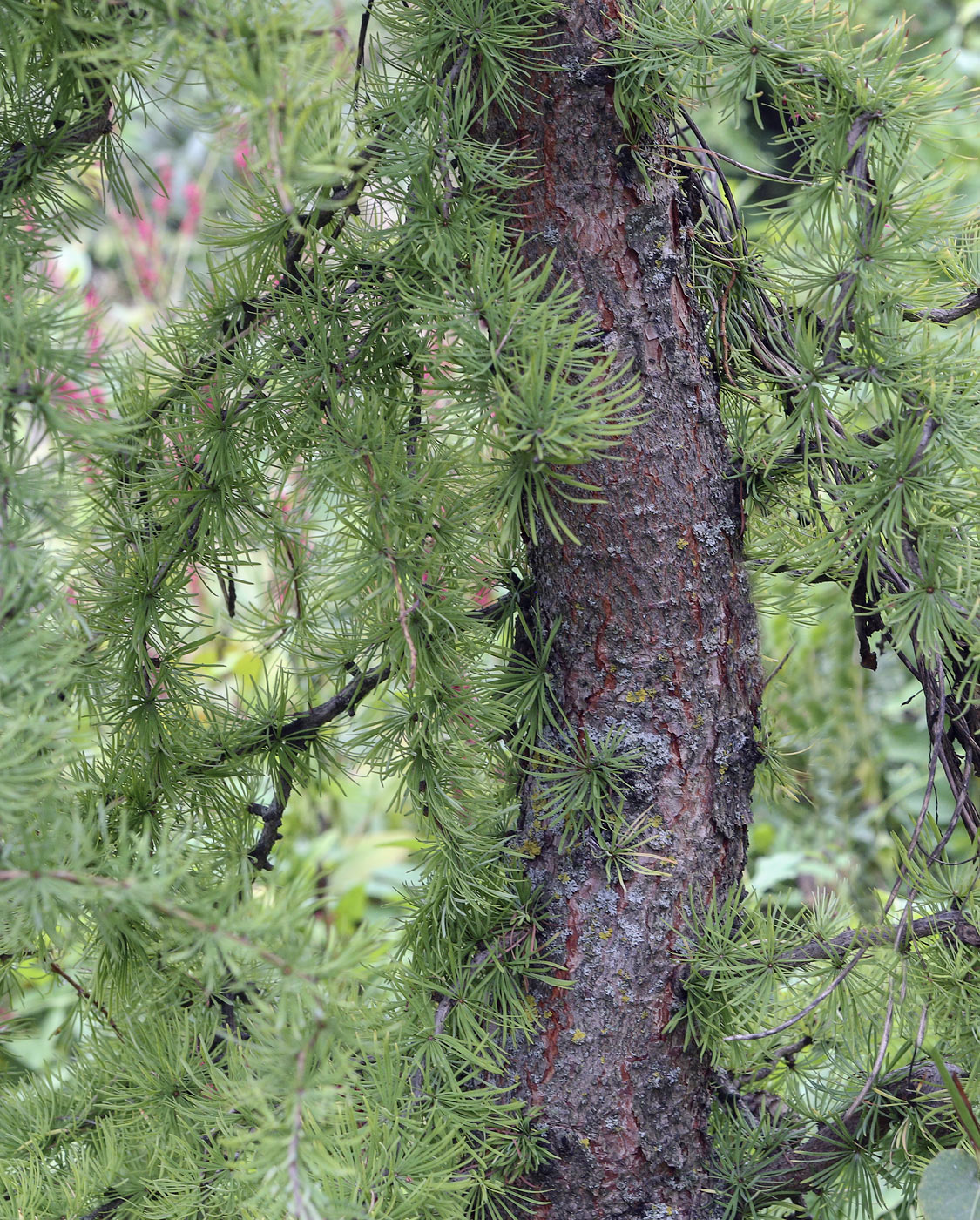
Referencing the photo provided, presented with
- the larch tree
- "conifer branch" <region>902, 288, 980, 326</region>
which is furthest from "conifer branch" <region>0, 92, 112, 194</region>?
"conifer branch" <region>902, 288, 980, 326</region>

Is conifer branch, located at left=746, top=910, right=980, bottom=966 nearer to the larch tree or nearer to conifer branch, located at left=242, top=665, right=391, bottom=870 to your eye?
the larch tree

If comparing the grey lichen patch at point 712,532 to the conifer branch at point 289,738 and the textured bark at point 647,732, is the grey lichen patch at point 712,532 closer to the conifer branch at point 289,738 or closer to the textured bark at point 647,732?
the textured bark at point 647,732

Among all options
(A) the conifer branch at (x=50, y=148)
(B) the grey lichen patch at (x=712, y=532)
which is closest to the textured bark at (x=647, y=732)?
(B) the grey lichen patch at (x=712, y=532)

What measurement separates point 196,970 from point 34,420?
0.84 feet

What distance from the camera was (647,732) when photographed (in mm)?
489

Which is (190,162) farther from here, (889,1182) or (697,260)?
(889,1182)

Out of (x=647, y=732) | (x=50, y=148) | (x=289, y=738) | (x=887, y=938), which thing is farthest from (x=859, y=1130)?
(x=50, y=148)

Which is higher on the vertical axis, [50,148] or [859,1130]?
[50,148]

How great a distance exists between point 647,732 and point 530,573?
95 mm

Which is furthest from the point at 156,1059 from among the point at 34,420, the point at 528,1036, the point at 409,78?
the point at 409,78

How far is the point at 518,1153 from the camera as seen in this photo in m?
0.48

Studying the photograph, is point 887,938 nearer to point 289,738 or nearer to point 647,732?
point 647,732

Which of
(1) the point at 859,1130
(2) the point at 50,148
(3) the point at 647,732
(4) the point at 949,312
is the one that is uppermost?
(2) the point at 50,148

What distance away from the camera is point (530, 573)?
51cm
